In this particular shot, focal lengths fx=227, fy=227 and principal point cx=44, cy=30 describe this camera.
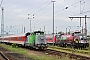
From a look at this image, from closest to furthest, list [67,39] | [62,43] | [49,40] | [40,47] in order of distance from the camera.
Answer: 1. [40,47]
2. [67,39]
3. [62,43]
4. [49,40]

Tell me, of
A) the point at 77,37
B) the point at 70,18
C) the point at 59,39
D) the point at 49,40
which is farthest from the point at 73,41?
the point at 49,40

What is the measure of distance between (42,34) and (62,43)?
18378 mm

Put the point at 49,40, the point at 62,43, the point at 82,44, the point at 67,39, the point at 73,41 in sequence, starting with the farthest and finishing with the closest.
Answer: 1. the point at 49,40
2. the point at 62,43
3. the point at 67,39
4. the point at 73,41
5. the point at 82,44

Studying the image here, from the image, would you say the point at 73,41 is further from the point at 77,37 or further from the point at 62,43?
the point at 62,43

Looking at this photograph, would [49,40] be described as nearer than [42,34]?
No

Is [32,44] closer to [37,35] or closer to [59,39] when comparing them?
[37,35]

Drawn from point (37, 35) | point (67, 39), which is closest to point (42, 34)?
point (37, 35)

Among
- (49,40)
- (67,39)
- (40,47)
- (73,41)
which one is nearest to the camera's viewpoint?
(40,47)

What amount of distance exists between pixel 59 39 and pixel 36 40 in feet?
70.8

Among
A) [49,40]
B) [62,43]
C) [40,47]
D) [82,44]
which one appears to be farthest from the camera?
[49,40]

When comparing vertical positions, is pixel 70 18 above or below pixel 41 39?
above

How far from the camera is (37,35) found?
1374 inches

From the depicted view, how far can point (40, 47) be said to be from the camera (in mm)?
34656

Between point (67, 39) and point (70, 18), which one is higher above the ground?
point (70, 18)
